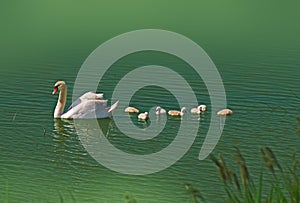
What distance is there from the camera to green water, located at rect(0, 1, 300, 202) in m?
6.91

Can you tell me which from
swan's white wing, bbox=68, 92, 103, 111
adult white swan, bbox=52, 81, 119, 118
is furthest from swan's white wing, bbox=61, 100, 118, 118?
swan's white wing, bbox=68, 92, 103, 111

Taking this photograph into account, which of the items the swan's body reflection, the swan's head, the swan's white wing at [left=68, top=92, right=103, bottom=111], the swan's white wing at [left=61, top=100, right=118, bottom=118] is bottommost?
the swan's body reflection

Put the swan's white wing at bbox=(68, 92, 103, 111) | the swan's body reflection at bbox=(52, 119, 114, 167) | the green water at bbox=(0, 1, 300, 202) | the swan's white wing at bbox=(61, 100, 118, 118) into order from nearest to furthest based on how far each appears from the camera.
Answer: the green water at bbox=(0, 1, 300, 202) < the swan's body reflection at bbox=(52, 119, 114, 167) < the swan's white wing at bbox=(61, 100, 118, 118) < the swan's white wing at bbox=(68, 92, 103, 111)

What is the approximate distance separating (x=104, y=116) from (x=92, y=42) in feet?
18.1

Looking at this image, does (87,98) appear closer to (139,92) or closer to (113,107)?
(113,107)

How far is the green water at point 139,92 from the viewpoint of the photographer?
6.91m

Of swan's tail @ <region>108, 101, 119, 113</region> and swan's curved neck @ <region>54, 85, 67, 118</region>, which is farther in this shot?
swan's tail @ <region>108, 101, 119, 113</region>

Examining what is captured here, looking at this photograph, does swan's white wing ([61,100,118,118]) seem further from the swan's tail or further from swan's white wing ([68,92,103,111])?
swan's white wing ([68,92,103,111])

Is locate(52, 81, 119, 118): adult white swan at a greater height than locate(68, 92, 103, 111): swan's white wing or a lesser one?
lesser

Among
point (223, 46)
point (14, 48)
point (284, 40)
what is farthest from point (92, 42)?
point (284, 40)

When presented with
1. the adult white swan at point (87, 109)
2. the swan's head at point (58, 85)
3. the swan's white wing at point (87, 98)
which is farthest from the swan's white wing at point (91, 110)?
the swan's head at point (58, 85)

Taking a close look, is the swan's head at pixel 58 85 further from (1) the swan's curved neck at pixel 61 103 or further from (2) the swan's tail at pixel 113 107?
(2) the swan's tail at pixel 113 107

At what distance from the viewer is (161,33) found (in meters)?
16.0

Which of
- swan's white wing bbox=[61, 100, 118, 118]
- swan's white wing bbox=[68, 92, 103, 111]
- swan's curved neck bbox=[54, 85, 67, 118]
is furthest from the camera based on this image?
swan's white wing bbox=[68, 92, 103, 111]
